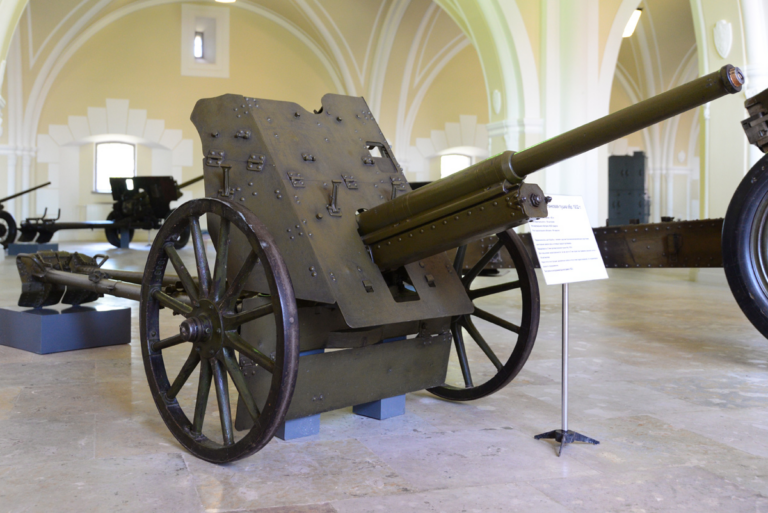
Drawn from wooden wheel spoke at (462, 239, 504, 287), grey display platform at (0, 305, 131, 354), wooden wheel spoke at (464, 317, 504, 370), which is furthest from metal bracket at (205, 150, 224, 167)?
grey display platform at (0, 305, 131, 354)

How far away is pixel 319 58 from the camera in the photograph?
20891mm

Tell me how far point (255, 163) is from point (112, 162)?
19945mm

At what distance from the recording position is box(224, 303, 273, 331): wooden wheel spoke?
7.95 feet

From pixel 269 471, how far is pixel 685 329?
416 centimetres

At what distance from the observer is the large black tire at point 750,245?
Result: 4.05 m

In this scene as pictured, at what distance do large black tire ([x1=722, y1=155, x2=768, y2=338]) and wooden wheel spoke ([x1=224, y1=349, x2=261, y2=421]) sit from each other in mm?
2903

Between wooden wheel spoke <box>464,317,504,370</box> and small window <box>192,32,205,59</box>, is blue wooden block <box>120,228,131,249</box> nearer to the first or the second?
small window <box>192,32,205,59</box>

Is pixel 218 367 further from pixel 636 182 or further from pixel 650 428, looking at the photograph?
pixel 636 182

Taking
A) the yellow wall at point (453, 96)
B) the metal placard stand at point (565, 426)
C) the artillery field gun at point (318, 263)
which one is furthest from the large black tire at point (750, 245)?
the yellow wall at point (453, 96)

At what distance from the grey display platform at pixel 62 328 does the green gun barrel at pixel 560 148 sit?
2.74 m

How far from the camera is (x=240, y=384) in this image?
8.27ft

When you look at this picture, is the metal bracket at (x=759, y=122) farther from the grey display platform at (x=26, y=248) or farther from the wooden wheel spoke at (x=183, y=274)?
the grey display platform at (x=26, y=248)

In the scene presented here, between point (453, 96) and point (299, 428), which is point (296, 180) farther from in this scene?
point (453, 96)

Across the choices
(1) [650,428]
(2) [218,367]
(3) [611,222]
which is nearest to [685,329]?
(1) [650,428]
